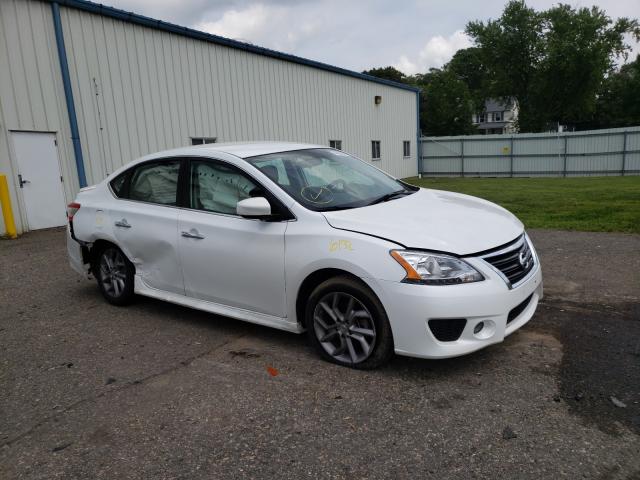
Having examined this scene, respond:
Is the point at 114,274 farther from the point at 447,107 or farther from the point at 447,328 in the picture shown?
the point at 447,107

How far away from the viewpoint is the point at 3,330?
4930 millimetres

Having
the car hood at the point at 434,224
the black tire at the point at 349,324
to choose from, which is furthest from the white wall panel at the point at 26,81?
the car hood at the point at 434,224

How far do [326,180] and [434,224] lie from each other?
112 cm

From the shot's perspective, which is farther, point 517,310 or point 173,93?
point 173,93

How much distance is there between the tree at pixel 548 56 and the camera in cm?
4362

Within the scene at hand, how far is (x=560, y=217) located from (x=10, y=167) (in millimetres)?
11033

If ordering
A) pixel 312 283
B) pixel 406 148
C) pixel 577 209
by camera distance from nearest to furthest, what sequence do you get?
pixel 312 283
pixel 577 209
pixel 406 148

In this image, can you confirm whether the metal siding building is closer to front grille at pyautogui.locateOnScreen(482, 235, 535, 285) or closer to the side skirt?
the side skirt

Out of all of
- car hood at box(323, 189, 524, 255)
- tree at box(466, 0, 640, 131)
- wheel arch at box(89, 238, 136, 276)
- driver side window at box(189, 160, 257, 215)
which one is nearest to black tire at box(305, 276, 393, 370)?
car hood at box(323, 189, 524, 255)

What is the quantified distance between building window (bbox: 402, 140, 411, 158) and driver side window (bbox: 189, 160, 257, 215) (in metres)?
24.1

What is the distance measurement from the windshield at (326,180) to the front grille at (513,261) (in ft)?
3.61

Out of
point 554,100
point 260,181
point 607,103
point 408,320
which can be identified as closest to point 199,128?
point 260,181

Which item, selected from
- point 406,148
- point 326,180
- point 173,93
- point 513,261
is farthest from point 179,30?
point 406,148

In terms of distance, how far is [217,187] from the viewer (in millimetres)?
4461
